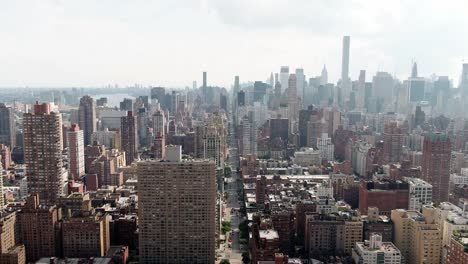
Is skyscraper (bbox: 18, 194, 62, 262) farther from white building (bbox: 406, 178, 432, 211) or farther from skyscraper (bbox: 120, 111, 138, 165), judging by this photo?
skyscraper (bbox: 120, 111, 138, 165)

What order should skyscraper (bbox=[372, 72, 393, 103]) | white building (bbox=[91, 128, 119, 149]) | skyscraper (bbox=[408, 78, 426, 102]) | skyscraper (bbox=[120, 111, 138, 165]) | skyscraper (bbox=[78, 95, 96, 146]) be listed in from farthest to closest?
skyscraper (bbox=[372, 72, 393, 103])
skyscraper (bbox=[408, 78, 426, 102])
skyscraper (bbox=[78, 95, 96, 146])
white building (bbox=[91, 128, 119, 149])
skyscraper (bbox=[120, 111, 138, 165])

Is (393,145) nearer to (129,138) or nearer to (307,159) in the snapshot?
(307,159)

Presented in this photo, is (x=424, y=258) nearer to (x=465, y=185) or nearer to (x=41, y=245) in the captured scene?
(x=465, y=185)

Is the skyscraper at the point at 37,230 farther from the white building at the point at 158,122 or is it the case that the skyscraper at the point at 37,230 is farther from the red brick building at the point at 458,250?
the white building at the point at 158,122

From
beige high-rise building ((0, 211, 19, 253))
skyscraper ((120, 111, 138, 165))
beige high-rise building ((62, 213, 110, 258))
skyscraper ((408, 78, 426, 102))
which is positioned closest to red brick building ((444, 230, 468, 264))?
beige high-rise building ((62, 213, 110, 258))

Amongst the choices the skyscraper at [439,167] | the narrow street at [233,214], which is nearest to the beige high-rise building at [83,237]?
the narrow street at [233,214]

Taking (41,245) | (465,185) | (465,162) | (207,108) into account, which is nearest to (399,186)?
(465,185)
